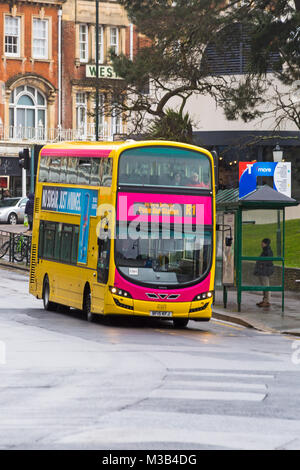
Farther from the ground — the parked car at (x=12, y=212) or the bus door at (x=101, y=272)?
the parked car at (x=12, y=212)

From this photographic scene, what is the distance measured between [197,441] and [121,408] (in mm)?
2213

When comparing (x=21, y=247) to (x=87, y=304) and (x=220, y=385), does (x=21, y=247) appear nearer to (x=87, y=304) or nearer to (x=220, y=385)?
(x=87, y=304)

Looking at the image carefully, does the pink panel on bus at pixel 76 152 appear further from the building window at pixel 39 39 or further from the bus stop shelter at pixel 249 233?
the building window at pixel 39 39

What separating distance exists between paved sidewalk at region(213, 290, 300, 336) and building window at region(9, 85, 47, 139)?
41.8 metres

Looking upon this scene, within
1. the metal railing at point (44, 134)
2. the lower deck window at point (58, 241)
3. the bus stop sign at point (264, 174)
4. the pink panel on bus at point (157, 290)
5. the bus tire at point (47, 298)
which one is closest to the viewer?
the pink panel on bus at point (157, 290)

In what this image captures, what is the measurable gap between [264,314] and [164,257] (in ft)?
16.1

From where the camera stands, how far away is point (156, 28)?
1414 inches

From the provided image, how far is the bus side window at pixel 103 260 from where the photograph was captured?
23.5 meters

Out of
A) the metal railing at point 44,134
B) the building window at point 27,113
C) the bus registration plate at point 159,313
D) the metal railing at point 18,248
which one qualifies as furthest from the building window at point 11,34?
the bus registration plate at point 159,313

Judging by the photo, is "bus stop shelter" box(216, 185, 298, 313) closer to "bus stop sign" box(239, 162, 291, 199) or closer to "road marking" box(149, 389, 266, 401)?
"bus stop sign" box(239, 162, 291, 199)

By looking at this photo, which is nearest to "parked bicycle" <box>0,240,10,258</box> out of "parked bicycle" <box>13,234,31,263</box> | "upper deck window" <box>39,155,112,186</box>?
"parked bicycle" <box>13,234,31,263</box>

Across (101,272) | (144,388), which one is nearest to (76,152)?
(101,272)

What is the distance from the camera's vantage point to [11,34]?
73.5m

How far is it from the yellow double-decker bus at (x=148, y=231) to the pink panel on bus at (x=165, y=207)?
20 mm
